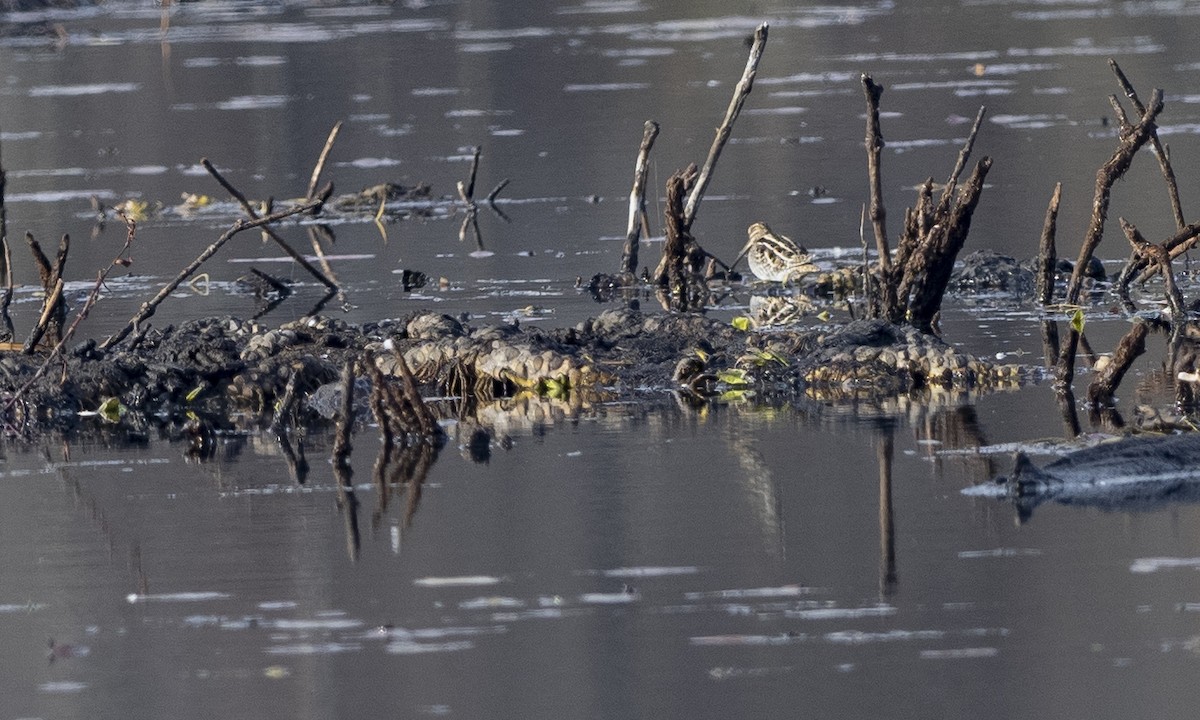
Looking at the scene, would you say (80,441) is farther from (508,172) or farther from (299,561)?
(508,172)

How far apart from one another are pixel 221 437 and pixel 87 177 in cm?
1513

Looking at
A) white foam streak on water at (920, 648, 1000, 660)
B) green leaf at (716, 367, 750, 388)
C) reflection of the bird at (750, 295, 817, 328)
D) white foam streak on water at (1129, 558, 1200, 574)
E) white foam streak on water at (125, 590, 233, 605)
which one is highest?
reflection of the bird at (750, 295, 817, 328)


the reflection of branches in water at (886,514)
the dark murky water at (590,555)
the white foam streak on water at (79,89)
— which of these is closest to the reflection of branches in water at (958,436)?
the dark murky water at (590,555)

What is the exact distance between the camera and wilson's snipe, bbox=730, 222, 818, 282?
1638cm

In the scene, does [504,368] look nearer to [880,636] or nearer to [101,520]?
[101,520]

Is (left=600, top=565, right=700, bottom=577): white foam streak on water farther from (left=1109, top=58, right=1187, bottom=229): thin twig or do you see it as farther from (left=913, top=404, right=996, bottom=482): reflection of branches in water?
(left=1109, top=58, right=1187, bottom=229): thin twig

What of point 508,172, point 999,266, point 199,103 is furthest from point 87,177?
point 999,266

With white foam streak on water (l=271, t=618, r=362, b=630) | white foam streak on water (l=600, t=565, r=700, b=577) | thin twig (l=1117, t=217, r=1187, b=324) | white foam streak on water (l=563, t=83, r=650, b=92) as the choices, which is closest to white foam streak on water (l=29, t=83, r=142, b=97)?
white foam streak on water (l=563, t=83, r=650, b=92)

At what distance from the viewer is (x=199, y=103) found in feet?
111

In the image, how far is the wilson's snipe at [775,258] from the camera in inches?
645

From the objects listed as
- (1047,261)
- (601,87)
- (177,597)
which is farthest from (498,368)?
(601,87)

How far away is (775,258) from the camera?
54.2 ft

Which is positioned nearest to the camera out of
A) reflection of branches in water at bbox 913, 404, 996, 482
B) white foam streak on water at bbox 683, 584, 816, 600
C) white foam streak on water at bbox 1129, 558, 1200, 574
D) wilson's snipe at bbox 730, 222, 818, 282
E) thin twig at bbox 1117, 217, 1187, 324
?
white foam streak on water at bbox 683, 584, 816, 600

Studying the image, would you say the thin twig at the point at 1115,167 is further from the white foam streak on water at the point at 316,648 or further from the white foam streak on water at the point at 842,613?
the white foam streak on water at the point at 316,648
